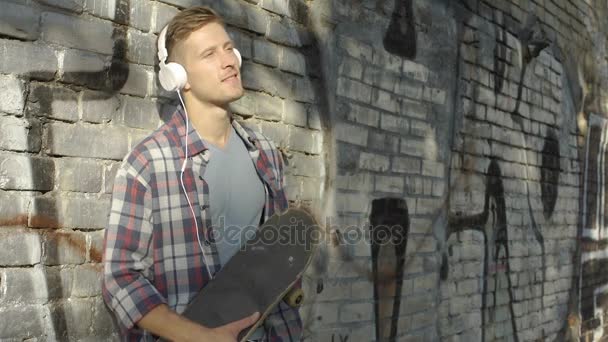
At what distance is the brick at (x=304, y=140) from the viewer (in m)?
3.39

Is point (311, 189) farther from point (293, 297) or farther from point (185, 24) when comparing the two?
point (185, 24)

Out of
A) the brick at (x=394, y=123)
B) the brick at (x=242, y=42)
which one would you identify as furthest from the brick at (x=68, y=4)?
the brick at (x=394, y=123)

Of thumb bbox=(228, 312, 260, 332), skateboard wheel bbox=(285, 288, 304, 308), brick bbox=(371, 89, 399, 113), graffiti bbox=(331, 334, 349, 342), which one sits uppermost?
brick bbox=(371, 89, 399, 113)

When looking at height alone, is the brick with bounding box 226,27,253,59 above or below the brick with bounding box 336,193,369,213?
above

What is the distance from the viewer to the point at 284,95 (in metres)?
3.34

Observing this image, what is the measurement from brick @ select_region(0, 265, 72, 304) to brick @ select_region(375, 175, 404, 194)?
1.99m

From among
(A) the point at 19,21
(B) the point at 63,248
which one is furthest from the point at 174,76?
(B) the point at 63,248

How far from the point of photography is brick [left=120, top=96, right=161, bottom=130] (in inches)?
101

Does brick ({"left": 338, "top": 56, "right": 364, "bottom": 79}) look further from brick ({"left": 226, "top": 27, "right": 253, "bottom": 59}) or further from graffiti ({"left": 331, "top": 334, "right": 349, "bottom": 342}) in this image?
graffiti ({"left": 331, "top": 334, "right": 349, "bottom": 342})

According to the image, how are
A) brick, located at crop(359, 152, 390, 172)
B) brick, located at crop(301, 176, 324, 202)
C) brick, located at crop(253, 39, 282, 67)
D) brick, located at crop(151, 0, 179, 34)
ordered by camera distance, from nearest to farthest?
1. brick, located at crop(151, 0, 179, 34)
2. brick, located at crop(253, 39, 282, 67)
3. brick, located at crop(301, 176, 324, 202)
4. brick, located at crop(359, 152, 390, 172)

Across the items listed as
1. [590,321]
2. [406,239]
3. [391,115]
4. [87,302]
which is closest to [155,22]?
[87,302]

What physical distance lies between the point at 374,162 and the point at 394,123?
309 millimetres

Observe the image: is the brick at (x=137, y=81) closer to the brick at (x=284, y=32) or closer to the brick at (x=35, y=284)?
A: the brick at (x=35, y=284)

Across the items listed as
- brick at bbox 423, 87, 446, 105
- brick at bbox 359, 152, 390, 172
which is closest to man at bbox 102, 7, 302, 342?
brick at bbox 359, 152, 390, 172
